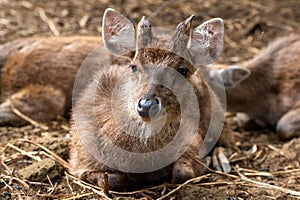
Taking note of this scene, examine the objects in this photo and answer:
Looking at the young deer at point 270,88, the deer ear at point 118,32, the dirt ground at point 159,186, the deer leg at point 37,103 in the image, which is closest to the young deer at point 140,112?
the deer ear at point 118,32

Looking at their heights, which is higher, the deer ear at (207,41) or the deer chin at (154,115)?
the deer ear at (207,41)

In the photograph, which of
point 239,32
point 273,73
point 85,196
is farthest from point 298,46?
point 85,196

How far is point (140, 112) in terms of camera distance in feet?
14.5

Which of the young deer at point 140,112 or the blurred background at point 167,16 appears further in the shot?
the blurred background at point 167,16

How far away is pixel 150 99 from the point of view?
4.39 metres

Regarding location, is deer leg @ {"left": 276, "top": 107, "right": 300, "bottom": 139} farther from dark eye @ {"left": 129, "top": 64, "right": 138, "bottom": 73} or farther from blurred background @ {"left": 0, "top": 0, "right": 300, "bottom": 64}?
dark eye @ {"left": 129, "top": 64, "right": 138, "bottom": 73}

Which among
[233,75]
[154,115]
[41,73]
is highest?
[154,115]

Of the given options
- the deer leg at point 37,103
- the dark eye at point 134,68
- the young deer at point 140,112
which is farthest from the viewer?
the deer leg at point 37,103

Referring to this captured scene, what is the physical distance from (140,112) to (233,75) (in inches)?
119

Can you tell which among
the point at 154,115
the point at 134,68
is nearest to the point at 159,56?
the point at 134,68

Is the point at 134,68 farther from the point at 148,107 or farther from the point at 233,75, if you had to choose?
the point at 233,75

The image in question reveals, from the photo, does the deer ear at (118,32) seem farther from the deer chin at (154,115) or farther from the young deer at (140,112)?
the deer chin at (154,115)

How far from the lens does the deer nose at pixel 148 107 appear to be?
436cm

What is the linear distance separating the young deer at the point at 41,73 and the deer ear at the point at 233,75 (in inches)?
54.0
